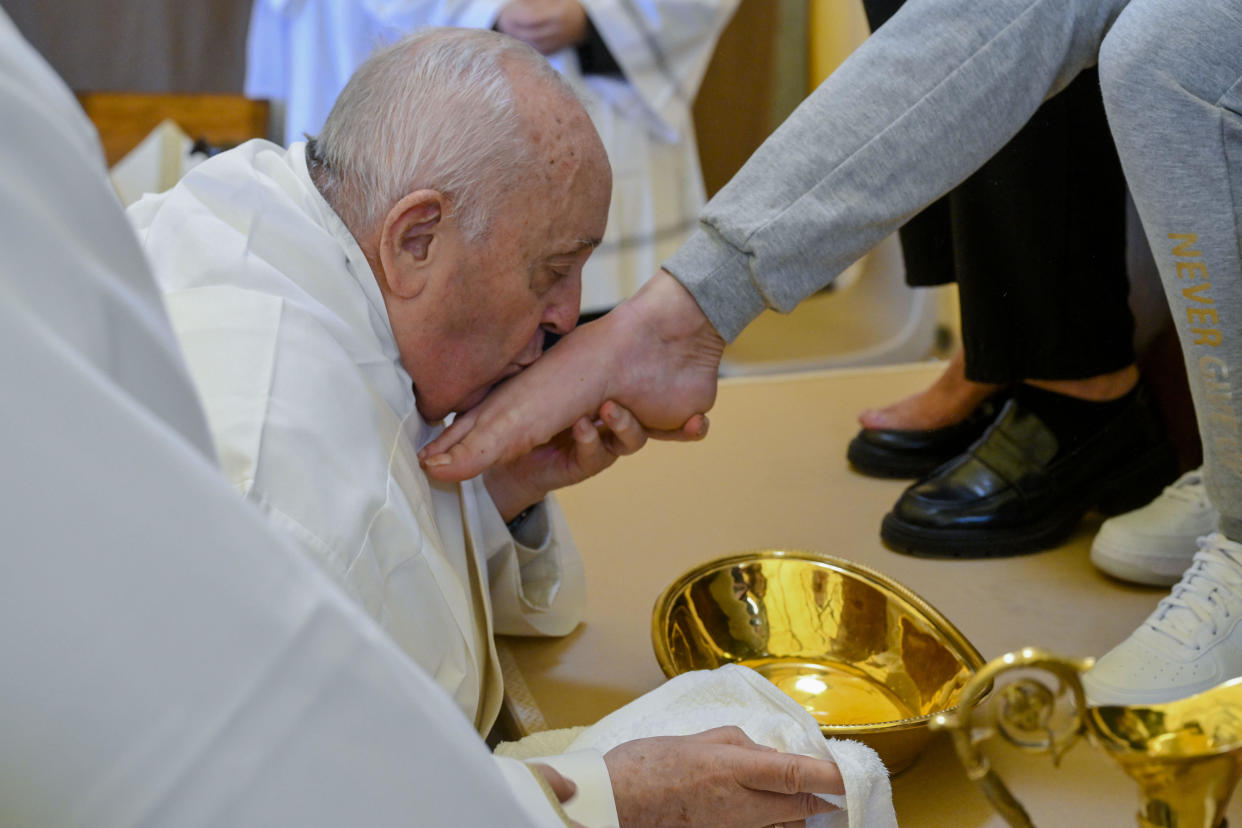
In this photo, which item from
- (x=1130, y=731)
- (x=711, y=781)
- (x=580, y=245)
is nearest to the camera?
(x=1130, y=731)

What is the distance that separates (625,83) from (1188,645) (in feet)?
5.71

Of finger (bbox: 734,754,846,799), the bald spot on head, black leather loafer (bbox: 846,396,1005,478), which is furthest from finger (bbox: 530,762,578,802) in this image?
black leather loafer (bbox: 846,396,1005,478)

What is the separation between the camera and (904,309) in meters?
2.86

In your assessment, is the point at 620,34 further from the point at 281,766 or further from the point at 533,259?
the point at 281,766

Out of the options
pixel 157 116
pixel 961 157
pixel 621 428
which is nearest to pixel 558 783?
pixel 621 428

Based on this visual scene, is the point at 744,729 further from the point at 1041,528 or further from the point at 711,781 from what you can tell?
the point at 1041,528

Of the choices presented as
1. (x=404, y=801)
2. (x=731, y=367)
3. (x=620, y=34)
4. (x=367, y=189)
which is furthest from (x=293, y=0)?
(x=404, y=801)

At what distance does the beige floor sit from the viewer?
99 cm

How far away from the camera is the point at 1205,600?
3.51 ft

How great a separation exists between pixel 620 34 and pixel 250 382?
5.92ft

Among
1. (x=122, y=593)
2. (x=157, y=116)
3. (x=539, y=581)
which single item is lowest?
(x=157, y=116)

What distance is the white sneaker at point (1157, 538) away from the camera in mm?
1331

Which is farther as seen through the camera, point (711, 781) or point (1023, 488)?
point (1023, 488)

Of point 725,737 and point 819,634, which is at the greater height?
point 725,737
